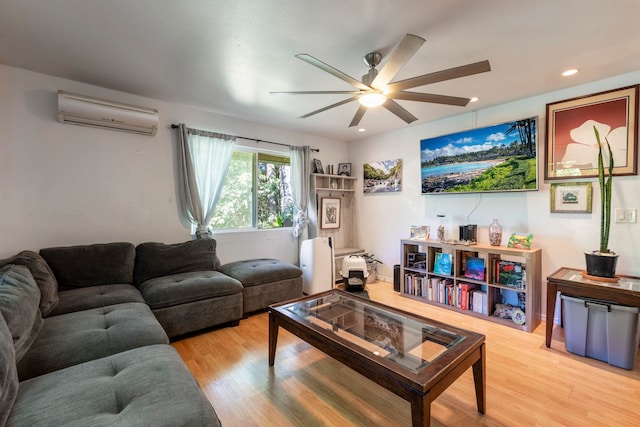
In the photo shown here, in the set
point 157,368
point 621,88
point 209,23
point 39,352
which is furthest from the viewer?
point 621,88

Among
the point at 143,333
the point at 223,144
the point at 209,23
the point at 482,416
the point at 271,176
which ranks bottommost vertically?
the point at 482,416

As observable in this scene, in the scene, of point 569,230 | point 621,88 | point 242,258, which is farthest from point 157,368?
point 621,88

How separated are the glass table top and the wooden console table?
4.58ft

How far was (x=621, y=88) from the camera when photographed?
8.11 ft

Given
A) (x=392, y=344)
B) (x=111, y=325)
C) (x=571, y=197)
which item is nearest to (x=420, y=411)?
(x=392, y=344)

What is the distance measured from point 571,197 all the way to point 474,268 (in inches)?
46.6

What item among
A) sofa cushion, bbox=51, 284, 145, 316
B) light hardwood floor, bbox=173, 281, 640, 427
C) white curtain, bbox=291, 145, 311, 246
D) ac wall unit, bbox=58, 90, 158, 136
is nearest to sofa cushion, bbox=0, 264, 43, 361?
sofa cushion, bbox=51, 284, 145, 316

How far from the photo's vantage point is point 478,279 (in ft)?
10.3

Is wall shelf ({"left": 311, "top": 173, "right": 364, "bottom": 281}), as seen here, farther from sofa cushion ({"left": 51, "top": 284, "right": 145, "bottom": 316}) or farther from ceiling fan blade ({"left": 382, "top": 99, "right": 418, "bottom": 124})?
sofa cushion ({"left": 51, "top": 284, "right": 145, "bottom": 316})

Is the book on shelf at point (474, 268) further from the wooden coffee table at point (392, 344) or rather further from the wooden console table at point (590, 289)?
the wooden coffee table at point (392, 344)

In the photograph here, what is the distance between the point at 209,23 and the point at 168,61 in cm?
72

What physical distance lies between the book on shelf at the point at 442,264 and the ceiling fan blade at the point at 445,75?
2299mm

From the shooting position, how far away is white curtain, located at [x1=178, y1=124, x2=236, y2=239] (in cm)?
325

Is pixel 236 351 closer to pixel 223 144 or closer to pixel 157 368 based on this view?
pixel 157 368
